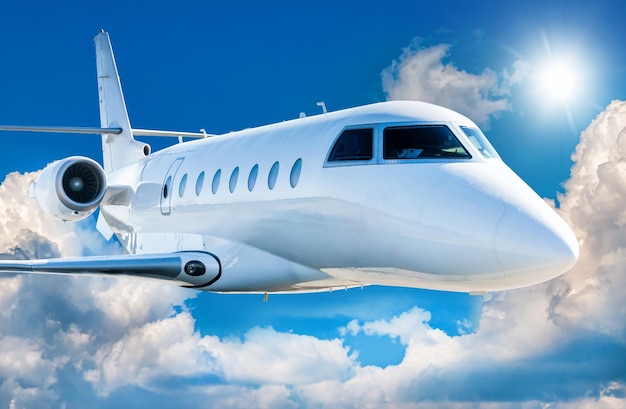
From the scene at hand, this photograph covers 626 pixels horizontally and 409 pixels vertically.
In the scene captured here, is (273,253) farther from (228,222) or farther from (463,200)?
(463,200)

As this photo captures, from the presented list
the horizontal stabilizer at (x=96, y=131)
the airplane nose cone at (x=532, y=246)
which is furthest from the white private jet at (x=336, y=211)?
the horizontal stabilizer at (x=96, y=131)

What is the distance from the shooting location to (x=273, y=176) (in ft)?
52.4

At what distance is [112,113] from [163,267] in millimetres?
12362

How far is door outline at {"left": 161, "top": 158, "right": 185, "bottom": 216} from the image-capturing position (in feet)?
67.1

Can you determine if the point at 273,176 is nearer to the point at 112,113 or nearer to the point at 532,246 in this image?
the point at 532,246

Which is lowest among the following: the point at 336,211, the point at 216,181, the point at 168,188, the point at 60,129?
the point at 336,211

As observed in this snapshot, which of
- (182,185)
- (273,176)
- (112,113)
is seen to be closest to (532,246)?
(273,176)

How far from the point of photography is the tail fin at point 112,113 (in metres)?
26.8

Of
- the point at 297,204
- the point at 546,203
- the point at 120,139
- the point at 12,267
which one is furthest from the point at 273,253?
the point at 120,139

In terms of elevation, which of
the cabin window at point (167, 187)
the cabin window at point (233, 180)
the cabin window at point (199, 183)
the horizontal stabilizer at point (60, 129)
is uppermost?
the horizontal stabilizer at point (60, 129)

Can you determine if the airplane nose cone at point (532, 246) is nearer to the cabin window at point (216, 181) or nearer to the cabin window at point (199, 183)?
the cabin window at point (216, 181)

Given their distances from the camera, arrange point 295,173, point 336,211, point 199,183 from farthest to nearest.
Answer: point 199,183 → point 295,173 → point 336,211

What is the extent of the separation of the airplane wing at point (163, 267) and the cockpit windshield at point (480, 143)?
20.6ft

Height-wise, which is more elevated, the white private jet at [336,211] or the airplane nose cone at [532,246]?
the white private jet at [336,211]
